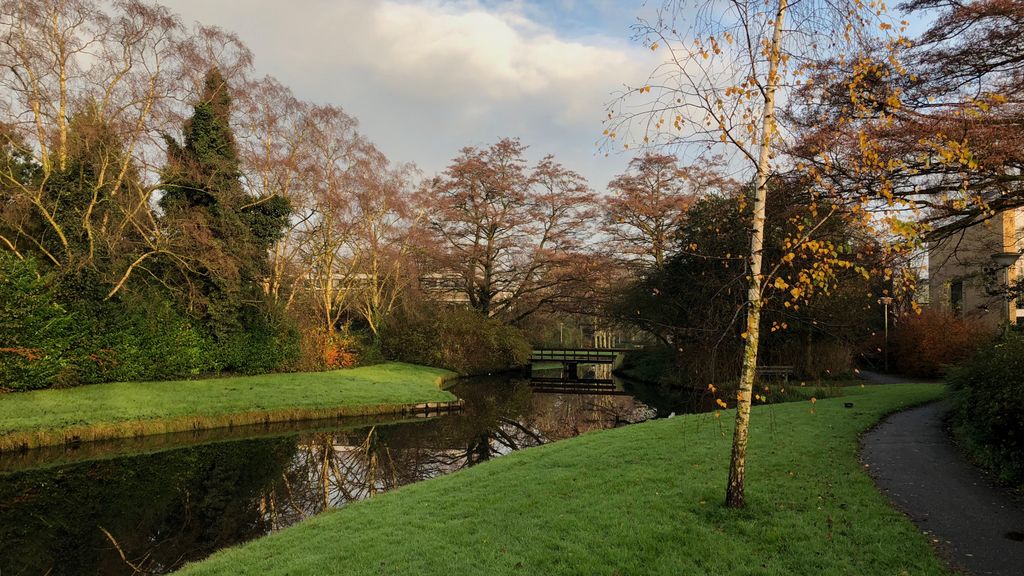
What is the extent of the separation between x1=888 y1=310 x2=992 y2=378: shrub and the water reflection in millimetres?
18446

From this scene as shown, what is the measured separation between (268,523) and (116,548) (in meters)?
2.08

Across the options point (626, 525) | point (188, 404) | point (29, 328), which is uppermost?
point (29, 328)

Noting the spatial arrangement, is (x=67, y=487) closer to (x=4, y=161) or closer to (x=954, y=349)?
(x=4, y=161)

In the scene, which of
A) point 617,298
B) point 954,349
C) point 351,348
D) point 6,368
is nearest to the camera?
point 6,368

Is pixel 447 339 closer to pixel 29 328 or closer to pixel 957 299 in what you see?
pixel 29 328

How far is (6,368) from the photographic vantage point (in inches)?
551

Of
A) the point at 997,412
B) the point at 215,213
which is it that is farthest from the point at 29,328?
the point at 997,412

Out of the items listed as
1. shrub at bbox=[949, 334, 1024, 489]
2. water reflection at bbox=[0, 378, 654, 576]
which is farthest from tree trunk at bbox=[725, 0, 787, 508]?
water reflection at bbox=[0, 378, 654, 576]

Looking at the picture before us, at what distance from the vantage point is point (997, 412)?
820 cm

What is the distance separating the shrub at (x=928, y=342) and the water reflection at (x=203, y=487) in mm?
18446

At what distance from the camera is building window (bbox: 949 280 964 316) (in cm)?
2717

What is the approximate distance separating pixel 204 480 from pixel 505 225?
88.6 ft

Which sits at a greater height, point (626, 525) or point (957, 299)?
point (957, 299)

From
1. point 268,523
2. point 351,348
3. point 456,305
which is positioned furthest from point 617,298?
point 268,523
